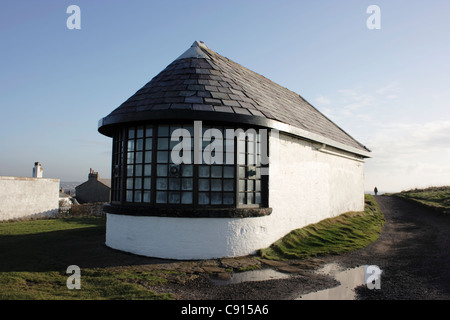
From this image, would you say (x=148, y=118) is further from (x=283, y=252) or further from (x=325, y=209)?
(x=325, y=209)

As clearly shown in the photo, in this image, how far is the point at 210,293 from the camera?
18.9 feet

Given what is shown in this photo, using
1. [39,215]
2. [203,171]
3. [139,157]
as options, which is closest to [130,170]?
[139,157]

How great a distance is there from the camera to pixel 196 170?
8.20 m

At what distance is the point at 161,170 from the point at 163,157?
13.0 inches

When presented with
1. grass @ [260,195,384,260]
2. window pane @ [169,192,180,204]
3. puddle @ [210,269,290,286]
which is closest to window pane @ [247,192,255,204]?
grass @ [260,195,384,260]

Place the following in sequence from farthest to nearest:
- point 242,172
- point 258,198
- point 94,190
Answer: point 94,190
point 258,198
point 242,172

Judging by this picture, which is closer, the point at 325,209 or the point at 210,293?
the point at 210,293

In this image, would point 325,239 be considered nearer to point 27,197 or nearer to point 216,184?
point 216,184

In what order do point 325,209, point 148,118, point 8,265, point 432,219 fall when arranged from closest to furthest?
point 8,265 → point 148,118 → point 325,209 → point 432,219

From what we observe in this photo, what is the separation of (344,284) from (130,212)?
204 inches

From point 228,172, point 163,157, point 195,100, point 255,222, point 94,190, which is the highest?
point 195,100

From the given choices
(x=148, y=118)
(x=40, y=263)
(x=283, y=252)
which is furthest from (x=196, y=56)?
(x=40, y=263)

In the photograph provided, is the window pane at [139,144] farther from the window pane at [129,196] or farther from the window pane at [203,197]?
the window pane at [203,197]

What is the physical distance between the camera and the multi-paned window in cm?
823
